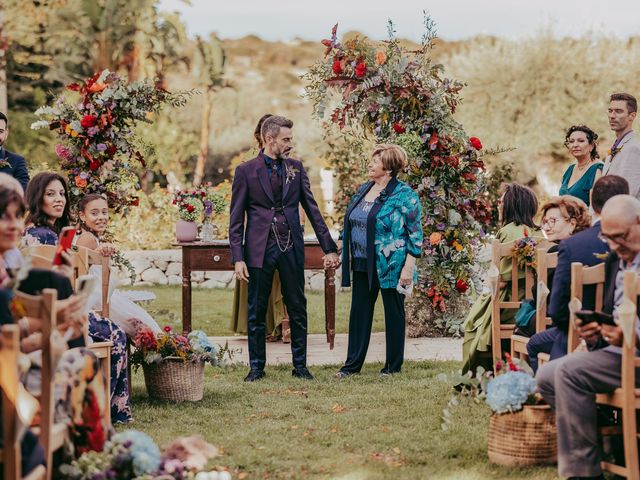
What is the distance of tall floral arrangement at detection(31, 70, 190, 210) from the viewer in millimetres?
7580

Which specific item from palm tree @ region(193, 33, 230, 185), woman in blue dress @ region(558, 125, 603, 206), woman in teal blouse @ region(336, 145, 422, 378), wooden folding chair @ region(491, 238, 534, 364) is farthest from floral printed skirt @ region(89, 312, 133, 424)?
palm tree @ region(193, 33, 230, 185)

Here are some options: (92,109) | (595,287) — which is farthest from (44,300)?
(92,109)

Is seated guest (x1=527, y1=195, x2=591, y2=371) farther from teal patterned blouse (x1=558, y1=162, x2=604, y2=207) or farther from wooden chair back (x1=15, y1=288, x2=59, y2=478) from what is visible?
wooden chair back (x1=15, y1=288, x2=59, y2=478)

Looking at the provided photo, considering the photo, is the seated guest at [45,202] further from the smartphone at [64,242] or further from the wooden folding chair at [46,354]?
the wooden folding chair at [46,354]

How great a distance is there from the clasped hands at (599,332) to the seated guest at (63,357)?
1.99m

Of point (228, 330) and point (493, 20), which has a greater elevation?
point (493, 20)

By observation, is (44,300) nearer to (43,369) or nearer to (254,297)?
(43,369)

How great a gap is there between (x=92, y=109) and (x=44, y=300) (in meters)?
4.51

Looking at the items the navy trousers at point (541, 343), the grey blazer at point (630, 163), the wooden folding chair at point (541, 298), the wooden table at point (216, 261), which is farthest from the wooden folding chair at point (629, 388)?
the wooden table at point (216, 261)

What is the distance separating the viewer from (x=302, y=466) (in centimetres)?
479

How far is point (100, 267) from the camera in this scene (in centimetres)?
629

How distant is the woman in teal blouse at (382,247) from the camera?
23.9ft

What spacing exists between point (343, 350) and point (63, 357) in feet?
17.9

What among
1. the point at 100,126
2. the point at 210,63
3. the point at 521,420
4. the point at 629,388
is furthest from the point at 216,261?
the point at 210,63
